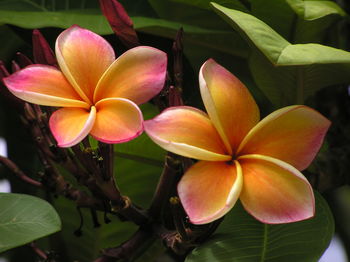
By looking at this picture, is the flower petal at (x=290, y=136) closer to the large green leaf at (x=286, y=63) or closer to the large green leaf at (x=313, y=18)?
the large green leaf at (x=286, y=63)

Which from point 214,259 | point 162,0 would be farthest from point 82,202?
point 162,0

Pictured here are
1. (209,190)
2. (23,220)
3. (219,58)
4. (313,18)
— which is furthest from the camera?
(219,58)

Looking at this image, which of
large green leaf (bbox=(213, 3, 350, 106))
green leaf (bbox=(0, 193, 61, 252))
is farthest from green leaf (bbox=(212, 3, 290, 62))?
green leaf (bbox=(0, 193, 61, 252))

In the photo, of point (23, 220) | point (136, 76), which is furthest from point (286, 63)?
point (23, 220)

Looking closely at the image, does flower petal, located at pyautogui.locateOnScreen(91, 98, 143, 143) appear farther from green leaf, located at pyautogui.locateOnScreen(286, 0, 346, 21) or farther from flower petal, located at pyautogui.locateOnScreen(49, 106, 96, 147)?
green leaf, located at pyautogui.locateOnScreen(286, 0, 346, 21)

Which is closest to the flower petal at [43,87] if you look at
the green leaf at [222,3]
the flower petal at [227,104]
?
the flower petal at [227,104]

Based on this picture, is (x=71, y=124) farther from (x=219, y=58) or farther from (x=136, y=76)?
(x=219, y=58)

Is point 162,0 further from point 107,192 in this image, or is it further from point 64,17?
point 107,192
